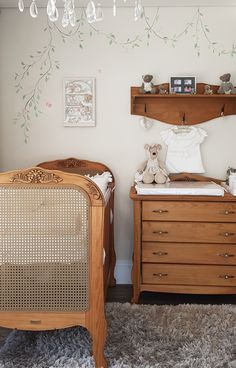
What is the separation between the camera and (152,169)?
9.25 ft

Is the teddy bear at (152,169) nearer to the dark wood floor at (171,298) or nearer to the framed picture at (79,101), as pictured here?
the framed picture at (79,101)

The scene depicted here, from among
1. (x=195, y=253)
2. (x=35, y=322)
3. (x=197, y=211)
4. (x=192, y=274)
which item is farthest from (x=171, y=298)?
(x=35, y=322)

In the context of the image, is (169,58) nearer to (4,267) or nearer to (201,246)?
(201,246)

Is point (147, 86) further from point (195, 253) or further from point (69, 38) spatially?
point (195, 253)

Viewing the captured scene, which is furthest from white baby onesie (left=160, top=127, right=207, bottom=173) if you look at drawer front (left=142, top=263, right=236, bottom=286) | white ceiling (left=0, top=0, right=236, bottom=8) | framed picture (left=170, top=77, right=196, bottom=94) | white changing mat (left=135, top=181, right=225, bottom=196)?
white ceiling (left=0, top=0, right=236, bottom=8)

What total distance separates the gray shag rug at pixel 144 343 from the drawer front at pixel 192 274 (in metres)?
0.20

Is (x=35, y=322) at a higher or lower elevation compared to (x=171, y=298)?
higher

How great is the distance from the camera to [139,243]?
2.51m

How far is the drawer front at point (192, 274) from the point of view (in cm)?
249

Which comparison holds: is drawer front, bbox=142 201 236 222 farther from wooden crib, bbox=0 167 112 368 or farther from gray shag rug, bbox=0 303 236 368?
wooden crib, bbox=0 167 112 368

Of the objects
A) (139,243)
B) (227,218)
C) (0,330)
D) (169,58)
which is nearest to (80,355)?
(0,330)

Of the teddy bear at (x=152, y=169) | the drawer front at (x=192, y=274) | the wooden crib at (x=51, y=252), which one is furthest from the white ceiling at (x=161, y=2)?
the drawer front at (x=192, y=274)

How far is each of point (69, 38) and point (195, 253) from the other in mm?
1906

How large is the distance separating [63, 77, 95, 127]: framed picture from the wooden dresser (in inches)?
32.6
